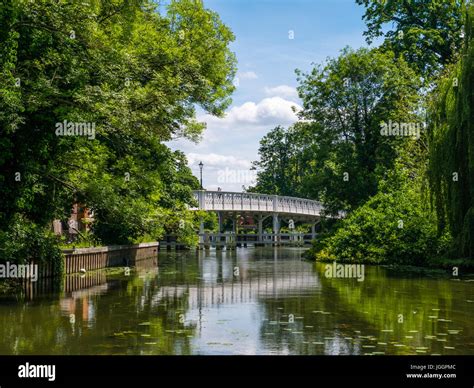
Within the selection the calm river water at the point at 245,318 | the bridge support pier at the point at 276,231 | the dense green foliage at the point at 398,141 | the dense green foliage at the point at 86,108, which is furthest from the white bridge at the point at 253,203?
the calm river water at the point at 245,318

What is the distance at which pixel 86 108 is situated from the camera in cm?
1975

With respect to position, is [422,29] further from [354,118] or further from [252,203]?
[252,203]

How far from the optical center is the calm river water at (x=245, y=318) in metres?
11.4

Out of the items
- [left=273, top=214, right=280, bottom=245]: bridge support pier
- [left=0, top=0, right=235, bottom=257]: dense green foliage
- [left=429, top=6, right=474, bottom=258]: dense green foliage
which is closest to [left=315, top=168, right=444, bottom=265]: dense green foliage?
[left=429, top=6, right=474, bottom=258]: dense green foliage

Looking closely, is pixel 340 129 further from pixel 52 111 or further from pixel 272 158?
pixel 272 158

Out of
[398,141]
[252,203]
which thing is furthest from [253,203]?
[398,141]

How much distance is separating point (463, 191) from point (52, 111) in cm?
1580

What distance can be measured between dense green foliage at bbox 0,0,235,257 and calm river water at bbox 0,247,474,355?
3117 millimetres

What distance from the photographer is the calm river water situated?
11.4 m

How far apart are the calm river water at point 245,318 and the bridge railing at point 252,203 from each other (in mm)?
43470

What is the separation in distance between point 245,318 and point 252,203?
205 ft

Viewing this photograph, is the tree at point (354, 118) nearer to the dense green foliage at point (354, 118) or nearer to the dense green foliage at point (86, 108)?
the dense green foliage at point (354, 118)

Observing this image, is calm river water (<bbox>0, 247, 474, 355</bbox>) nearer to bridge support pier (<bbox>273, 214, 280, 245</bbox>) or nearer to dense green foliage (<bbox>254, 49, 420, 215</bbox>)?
dense green foliage (<bbox>254, 49, 420, 215</bbox>)

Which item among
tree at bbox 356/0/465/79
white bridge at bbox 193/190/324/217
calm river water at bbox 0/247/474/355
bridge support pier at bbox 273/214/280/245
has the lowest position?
calm river water at bbox 0/247/474/355
